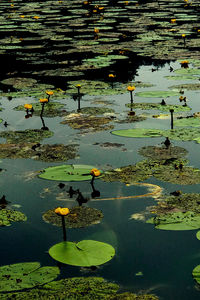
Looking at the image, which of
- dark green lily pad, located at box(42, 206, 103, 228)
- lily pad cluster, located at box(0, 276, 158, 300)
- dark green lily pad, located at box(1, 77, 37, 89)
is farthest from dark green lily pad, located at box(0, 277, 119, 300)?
dark green lily pad, located at box(1, 77, 37, 89)

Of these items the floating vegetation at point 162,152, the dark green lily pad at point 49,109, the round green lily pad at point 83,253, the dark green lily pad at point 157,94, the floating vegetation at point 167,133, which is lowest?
the round green lily pad at point 83,253

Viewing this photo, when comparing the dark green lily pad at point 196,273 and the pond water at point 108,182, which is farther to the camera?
the pond water at point 108,182

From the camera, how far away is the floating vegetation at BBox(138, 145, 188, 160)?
428 cm

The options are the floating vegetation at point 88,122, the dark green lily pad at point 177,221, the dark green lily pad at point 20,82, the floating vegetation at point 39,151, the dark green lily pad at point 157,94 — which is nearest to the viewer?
the dark green lily pad at point 177,221

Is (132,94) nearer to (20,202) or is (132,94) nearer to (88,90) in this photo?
(88,90)

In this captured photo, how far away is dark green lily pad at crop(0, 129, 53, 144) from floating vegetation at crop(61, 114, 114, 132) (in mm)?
357

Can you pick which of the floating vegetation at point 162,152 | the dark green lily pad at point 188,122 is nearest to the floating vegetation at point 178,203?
the floating vegetation at point 162,152

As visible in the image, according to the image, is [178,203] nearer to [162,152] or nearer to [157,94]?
[162,152]

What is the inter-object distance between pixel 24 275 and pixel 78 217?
0.73 m

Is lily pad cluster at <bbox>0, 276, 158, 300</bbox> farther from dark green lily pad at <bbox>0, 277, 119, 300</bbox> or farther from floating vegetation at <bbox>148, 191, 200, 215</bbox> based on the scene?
Answer: floating vegetation at <bbox>148, 191, 200, 215</bbox>

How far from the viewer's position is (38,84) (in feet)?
23.1

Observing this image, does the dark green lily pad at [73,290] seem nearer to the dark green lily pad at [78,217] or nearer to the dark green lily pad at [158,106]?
the dark green lily pad at [78,217]

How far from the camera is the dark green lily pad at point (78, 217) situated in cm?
329

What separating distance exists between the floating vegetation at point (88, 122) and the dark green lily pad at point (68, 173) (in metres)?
1.14
